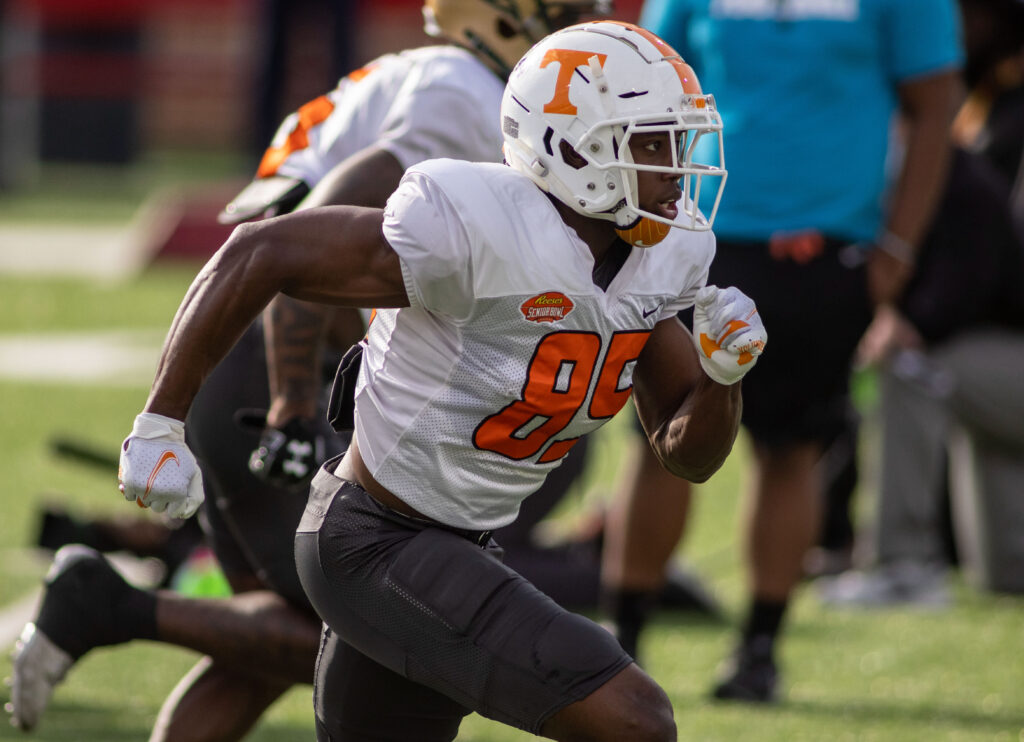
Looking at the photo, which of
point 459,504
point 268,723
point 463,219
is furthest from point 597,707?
point 268,723

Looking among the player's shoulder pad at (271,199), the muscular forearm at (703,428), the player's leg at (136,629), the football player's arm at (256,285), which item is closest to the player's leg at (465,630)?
the football player's arm at (256,285)

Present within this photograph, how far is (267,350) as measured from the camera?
351 cm

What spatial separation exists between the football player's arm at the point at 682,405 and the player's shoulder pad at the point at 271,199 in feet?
2.91

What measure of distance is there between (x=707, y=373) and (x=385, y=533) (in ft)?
2.04

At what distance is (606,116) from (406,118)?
0.74 m

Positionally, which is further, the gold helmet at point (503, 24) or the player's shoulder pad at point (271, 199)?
the gold helmet at point (503, 24)

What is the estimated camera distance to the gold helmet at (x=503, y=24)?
369cm

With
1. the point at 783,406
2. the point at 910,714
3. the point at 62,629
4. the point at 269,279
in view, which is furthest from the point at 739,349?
the point at 910,714

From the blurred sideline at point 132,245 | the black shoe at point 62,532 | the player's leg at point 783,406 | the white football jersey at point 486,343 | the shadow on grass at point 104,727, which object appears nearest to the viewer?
the white football jersey at point 486,343

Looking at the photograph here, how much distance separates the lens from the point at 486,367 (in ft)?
9.37

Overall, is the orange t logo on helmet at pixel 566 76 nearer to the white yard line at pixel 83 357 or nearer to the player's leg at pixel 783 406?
the player's leg at pixel 783 406

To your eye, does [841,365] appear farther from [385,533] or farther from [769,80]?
[385,533]

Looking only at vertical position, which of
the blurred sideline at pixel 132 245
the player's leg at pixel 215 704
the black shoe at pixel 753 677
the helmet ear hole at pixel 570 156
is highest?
the helmet ear hole at pixel 570 156

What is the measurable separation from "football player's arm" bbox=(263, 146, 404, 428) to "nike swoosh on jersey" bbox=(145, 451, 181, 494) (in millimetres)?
663
